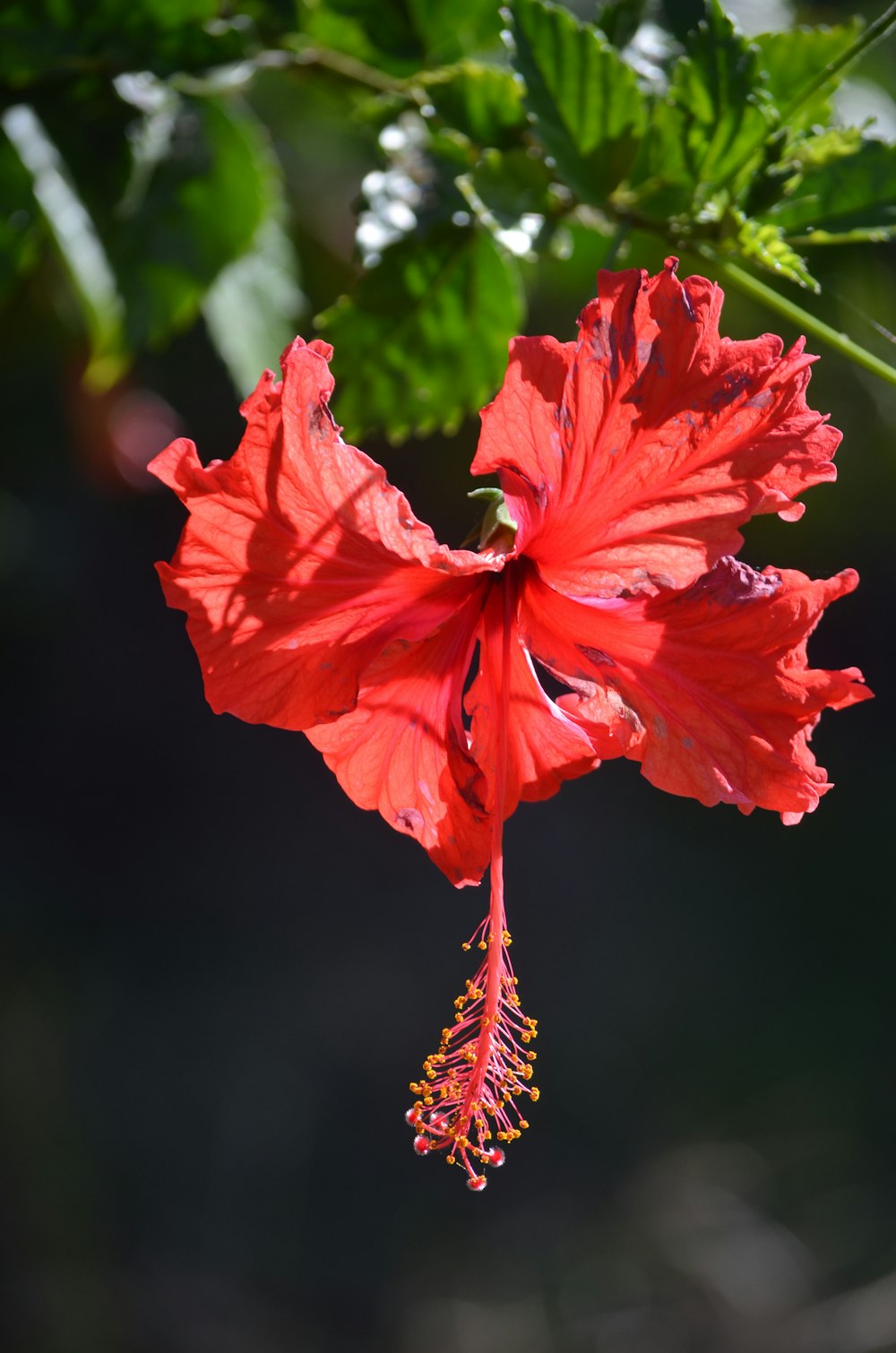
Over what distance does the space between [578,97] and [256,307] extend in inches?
20.6

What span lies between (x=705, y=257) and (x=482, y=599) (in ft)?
0.93

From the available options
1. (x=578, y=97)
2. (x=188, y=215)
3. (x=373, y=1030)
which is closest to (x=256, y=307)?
(x=188, y=215)

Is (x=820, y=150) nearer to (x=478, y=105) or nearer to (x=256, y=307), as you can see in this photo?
(x=478, y=105)

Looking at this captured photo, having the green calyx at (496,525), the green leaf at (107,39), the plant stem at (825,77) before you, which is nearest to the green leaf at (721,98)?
the plant stem at (825,77)

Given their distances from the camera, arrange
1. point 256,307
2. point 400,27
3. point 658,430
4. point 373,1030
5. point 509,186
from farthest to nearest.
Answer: point 373,1030 → point 256,307 → point 400,27 → point 509,186 → point 658,430

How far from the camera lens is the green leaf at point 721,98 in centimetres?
78

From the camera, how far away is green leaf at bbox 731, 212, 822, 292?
2.37 ft

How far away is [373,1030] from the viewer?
363 centimetres

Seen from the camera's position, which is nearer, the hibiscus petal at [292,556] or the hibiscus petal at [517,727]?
the hibiscus petal at [292,556]

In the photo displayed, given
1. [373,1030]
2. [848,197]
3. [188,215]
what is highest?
[848,197]

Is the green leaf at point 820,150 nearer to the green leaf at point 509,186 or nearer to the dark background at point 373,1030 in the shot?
the green leaf at point 509,186

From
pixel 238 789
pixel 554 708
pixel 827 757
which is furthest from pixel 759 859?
pixel 554 708

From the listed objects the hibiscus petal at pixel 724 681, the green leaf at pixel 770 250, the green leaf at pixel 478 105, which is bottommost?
the hibiscus petal at pixel 724 681

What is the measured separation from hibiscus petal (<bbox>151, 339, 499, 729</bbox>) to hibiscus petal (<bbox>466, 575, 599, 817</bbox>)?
8cm
